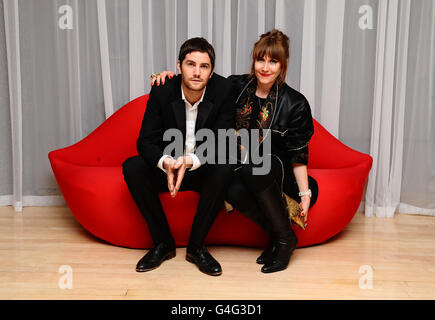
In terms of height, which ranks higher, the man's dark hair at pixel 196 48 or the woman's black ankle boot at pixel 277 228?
the man's dark hair at pixel 196 48

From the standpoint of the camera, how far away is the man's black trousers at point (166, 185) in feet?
6.57

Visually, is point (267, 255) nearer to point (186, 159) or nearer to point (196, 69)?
point (186, 159)

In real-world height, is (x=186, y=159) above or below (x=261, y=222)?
above

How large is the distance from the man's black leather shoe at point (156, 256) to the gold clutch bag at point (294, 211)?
22.2 inches

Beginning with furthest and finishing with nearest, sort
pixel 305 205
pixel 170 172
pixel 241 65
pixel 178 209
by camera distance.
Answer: pixel 241 65
pixel 178 209
pixel 305 205
pixel 170 172

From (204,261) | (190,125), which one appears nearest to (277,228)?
(204,261)

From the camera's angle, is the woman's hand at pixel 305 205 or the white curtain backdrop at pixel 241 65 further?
the white curtain backdrop at pixel 241 65

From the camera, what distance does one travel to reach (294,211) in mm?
2043

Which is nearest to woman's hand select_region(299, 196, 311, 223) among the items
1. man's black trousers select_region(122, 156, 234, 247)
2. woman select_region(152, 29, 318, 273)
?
woman select_region(152, 29, 318, 273)

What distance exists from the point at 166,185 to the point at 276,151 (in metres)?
0.53

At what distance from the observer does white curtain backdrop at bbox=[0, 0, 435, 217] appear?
9.21ft

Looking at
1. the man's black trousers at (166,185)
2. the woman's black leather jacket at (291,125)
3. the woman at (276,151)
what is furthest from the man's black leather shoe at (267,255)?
the woman's black leather jacket at (291,125)

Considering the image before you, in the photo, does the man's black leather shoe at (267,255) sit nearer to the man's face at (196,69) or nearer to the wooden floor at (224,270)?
the wooden floor at (224,270)

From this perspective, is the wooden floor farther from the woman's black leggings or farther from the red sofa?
the woman's black leggings
